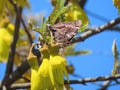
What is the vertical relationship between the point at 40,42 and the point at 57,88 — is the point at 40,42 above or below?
above

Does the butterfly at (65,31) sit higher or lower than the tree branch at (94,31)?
higher

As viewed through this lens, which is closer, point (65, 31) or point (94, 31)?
point (65, 31)

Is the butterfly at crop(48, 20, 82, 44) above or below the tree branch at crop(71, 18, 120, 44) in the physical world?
above

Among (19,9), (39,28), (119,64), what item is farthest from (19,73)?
(39,28)

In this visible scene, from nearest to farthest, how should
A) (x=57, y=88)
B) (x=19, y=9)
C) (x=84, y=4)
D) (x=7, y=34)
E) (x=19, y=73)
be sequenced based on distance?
(x=57, y=88), (x=19, y=73), (x=19, y=9), (x=84, y=4), (x=7, y=34)

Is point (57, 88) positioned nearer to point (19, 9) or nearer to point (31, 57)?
point (31, 57)

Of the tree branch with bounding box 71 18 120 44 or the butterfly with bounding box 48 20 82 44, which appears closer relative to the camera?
the butterfly with bounding box 48 20 82 44

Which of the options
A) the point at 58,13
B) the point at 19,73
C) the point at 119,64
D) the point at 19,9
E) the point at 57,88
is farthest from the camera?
the point at 19,9

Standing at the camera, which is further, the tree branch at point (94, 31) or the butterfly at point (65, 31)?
the tree branch at point (94, 31)
